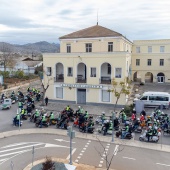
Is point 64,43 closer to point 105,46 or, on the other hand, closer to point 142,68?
point 105,46

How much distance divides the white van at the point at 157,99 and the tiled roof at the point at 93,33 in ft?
29.9

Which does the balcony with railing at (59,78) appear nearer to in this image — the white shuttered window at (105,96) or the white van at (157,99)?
the white shuttered window at (105,96)

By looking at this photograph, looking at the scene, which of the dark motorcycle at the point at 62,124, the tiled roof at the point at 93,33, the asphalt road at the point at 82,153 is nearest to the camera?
the asphalt road at the point at 82,153

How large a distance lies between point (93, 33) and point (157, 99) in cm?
1242

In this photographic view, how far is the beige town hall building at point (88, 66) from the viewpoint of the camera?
27.6m

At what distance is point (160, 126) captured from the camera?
19.9 metres

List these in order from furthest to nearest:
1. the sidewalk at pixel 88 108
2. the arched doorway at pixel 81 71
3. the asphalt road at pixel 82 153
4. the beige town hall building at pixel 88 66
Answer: the arched doorway at pixel 81 71, the beige town hall building at pixel 88 66, the sidewalk at pixel 88 108, the asphalt road at pixel 82 153

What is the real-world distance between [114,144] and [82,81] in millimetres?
14270

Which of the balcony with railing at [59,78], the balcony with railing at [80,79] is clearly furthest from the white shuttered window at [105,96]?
the balcony with railing at [59,78]

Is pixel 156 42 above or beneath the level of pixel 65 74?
above

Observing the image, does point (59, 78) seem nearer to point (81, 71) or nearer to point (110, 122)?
point (81, 71)

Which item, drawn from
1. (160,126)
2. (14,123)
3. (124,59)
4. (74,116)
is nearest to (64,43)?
(124,59)

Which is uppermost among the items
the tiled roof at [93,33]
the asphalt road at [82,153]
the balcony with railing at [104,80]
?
the tiled roof at [93,33]

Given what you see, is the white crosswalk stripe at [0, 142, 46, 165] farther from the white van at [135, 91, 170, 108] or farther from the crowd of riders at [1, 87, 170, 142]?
the white van at [135, 91, 170, 108]
